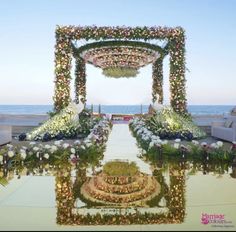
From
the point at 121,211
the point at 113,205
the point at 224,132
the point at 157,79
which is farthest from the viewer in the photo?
the point at 157,79

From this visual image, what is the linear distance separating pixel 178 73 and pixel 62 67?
14.6ft

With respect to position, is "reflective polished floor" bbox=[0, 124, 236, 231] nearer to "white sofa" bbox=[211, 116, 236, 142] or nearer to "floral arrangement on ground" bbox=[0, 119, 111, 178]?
"floral arrangement on ground" bbox=[0, 119, 111, 178]

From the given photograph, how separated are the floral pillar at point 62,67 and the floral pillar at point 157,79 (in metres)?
5.66

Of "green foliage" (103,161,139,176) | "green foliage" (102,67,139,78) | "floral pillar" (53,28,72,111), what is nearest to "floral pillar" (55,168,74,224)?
"green foliage" (103,161,139,176)

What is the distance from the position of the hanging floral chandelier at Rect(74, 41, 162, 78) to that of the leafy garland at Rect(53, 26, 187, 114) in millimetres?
450

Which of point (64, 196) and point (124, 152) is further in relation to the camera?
point (124, 152)

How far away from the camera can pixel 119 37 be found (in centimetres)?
1408

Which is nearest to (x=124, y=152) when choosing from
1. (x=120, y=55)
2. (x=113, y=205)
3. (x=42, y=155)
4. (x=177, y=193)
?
(x=42, y=155)

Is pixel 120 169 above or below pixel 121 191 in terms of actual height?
above

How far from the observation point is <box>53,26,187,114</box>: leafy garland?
46.0 ft

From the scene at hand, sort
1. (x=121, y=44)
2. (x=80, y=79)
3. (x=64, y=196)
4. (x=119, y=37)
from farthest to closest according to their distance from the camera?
(x=80, y=79)
(x=121, y=44)
(x=119, y=37)
(x=64, y=196)

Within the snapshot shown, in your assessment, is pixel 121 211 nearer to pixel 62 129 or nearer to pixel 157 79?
pixel 62 129

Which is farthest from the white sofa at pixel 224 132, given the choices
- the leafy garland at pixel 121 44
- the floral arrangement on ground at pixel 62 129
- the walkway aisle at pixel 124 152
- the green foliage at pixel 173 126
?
the floral arrangement on ground at pixel 62 129

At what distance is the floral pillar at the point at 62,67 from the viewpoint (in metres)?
14.4
